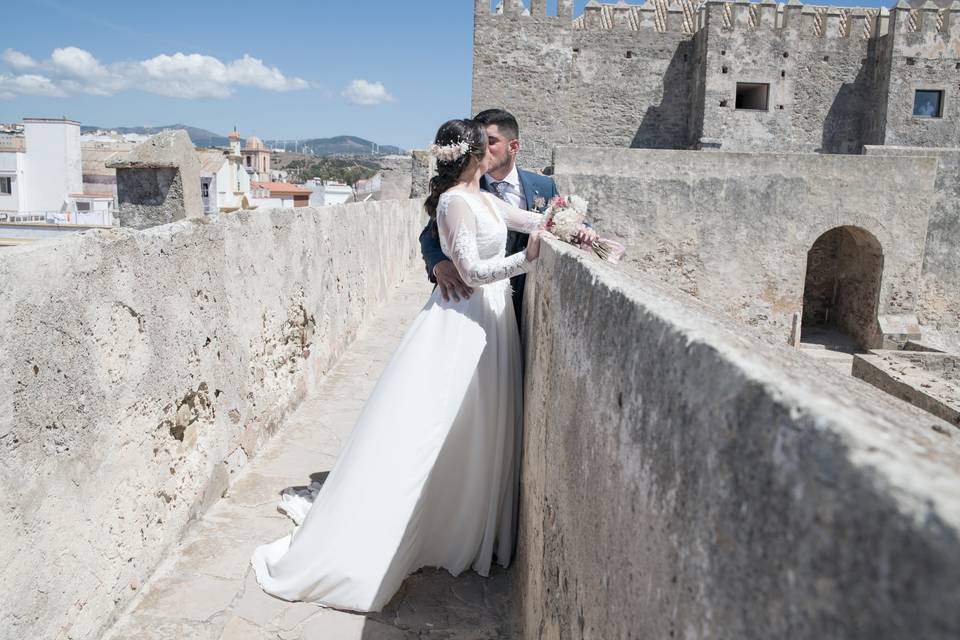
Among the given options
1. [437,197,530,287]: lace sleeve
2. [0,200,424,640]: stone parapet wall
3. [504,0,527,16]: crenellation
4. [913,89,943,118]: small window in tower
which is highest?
[504,0,527,16]: crenellation

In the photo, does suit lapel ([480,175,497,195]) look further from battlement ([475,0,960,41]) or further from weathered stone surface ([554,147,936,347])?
battlement ([475,0,960,41])

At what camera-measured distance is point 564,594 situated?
A: 172 centimetres

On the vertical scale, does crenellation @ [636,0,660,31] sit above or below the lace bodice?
above

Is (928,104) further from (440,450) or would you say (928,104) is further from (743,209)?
(440,450)

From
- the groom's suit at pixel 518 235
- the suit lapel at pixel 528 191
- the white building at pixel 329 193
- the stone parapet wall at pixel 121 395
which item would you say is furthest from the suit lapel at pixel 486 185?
the white building at pixel 329 193

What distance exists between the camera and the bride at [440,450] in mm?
2725

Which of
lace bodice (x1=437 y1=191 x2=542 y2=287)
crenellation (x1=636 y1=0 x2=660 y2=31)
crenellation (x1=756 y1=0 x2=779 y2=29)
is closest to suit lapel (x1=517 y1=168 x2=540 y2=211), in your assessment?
lace bodice (x1=437 y1=191 x2=542 y2=287)

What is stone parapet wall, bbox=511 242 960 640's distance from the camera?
55cm

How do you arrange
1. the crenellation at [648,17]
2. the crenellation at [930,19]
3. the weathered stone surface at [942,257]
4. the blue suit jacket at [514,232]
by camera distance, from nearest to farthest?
the blue suit jacket at [514,232], the weathered stone surface at [942,257], the crenellation at [930,19], the crenellation at [648,17]

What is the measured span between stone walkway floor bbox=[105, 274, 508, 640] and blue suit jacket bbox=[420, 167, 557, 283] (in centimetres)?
127

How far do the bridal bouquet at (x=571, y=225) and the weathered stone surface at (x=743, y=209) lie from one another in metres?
9.30

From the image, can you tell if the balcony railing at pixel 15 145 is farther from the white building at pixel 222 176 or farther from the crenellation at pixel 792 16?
the crenellation at pixel 792 16

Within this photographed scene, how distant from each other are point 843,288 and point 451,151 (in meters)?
13.4

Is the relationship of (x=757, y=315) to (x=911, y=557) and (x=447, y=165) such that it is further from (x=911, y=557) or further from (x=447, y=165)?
(x=911, y=557)
